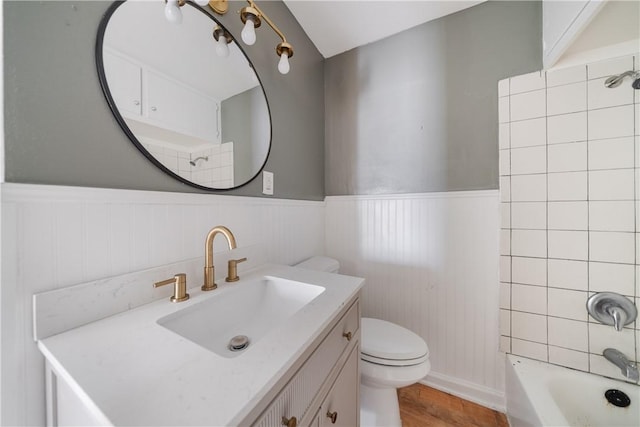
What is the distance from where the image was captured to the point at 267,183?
1105mm

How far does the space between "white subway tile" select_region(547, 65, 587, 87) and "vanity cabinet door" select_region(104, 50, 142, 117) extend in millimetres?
1717

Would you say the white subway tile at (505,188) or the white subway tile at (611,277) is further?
the white subway tile at (505,188)

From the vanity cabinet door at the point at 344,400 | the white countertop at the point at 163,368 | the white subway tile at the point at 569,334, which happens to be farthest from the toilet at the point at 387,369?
the white subway tile at the point at 569,334

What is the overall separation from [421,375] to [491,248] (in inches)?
29.6

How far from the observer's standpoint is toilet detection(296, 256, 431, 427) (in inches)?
35.6

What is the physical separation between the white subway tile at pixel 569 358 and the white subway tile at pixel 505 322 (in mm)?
178

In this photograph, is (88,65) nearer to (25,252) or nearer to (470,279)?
(25,252)

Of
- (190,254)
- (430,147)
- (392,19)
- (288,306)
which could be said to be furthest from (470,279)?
(392,19)

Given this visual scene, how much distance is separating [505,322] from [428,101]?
131 cm

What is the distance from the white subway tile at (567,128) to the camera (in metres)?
1.00

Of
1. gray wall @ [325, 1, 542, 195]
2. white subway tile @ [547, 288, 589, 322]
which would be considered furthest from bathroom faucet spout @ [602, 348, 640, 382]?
gray wall @ [325, 1, 542, 195]

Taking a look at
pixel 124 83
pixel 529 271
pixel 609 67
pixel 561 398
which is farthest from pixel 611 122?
pixel 124 83

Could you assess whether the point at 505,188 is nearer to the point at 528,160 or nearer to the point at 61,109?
the point at 528,160

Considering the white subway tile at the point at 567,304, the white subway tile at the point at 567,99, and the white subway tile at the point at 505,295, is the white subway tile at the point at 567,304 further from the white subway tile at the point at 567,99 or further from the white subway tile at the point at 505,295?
the white subway tile at the point at 567,99
